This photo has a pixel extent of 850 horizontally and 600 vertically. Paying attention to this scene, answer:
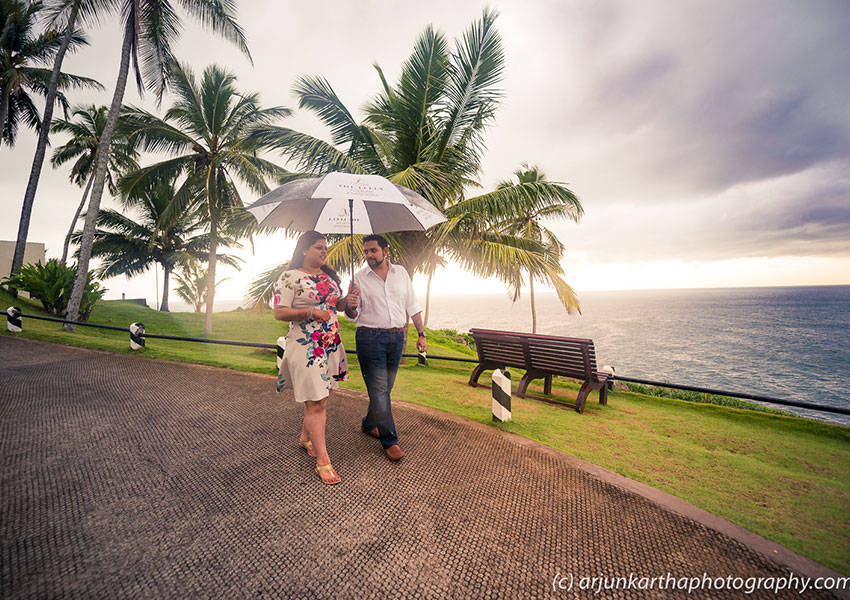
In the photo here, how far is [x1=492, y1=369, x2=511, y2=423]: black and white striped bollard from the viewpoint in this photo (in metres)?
4.13

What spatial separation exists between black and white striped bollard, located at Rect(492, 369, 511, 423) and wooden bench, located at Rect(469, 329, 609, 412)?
1152 mm

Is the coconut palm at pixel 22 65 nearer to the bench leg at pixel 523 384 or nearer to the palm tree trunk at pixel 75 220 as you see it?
the palm tree trunk at pixel 75 220

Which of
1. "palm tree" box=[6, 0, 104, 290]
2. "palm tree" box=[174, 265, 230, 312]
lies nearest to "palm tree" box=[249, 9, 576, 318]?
"palm tree" box=[6, 0, 104, 290]

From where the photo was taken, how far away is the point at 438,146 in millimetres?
8453

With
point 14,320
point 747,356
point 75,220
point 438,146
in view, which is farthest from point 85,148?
point 747,356

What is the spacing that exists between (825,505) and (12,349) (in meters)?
12.7

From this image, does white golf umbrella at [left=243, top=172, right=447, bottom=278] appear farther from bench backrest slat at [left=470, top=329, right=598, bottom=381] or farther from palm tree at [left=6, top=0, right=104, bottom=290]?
palm tree at [left=6, top=0, right=104, bottom=290]

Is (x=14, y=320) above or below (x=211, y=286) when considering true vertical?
below

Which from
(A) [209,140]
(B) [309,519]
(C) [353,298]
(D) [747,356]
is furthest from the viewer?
(D) [747,356]

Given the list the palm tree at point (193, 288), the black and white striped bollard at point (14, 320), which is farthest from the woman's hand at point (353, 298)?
the palm tree at point (193, 288)

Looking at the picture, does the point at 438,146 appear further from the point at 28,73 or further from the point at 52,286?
the point at 28,73

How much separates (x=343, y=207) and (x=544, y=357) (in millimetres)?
3752

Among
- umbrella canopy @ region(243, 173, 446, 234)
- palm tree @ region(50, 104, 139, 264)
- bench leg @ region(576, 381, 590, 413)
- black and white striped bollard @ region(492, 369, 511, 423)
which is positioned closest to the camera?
umbrella canopy @ region(243, 173, 446, 234)

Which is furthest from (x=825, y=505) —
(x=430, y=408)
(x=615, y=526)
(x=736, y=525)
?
(x=430, y=408)
